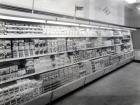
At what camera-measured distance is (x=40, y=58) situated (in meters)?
2.95

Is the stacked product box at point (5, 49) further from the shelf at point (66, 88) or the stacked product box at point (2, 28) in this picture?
the shelf at point (66, 88)

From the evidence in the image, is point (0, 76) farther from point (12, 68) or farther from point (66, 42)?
point (66, 42)

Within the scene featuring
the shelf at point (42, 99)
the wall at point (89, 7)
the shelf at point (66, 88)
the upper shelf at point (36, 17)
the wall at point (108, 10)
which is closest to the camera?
the upper shelf at point (36, 17)

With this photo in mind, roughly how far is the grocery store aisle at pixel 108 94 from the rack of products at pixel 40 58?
33cm

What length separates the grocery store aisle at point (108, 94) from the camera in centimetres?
316

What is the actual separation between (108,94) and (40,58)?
1824 millimetres

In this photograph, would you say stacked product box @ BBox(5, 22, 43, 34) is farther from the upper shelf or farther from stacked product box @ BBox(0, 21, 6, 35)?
the upper shelf

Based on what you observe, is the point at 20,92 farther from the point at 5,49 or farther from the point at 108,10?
the point at 108,10

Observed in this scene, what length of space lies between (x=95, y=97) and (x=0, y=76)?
207 centimetres

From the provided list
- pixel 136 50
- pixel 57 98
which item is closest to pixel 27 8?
pixel 57 98

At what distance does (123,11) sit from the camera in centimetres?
765

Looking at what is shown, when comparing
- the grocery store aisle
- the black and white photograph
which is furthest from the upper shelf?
the grocery store aisle

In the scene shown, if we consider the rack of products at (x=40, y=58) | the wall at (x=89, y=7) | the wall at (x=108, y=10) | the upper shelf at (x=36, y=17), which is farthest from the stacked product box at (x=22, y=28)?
the wall at (x=108, y=10)

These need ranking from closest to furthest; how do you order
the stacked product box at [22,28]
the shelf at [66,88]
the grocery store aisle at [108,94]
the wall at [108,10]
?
the stacked product box at [22,28] → the shelf at [66,88] → the grocery store aisle at [108,94] → the wall at [108,10]
